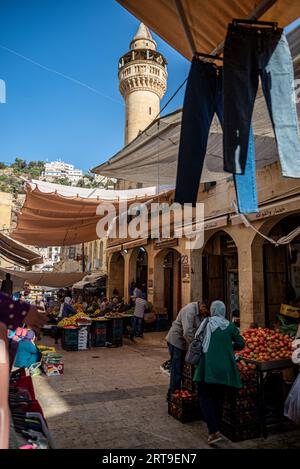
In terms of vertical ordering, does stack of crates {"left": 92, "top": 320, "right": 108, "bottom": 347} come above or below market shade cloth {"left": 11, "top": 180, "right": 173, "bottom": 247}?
below

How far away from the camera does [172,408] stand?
4605 millimetres

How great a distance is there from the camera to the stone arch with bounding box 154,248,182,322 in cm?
1372

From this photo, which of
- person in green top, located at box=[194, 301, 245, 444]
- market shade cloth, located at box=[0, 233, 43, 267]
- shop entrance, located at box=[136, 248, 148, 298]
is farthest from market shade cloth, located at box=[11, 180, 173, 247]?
person in green top, located at box=[194, 301, 245, 444]

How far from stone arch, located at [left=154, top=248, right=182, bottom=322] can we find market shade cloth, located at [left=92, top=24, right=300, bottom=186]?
19.4ft

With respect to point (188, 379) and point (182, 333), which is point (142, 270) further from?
point (188, 379)

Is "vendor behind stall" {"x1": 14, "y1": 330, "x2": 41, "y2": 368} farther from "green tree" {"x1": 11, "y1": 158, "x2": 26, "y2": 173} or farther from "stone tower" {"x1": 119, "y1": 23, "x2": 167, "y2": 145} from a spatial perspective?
"green tree" {"x1": 11, "y1": 158, "x2": 26, "y2": 173}

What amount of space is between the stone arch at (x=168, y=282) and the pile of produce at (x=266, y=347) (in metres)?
8.61

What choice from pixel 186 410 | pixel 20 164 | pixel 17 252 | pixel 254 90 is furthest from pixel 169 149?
pixel 20 164

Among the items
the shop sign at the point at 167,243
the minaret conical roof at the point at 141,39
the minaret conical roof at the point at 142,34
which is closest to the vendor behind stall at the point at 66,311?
the shop sign at the point at 167,243

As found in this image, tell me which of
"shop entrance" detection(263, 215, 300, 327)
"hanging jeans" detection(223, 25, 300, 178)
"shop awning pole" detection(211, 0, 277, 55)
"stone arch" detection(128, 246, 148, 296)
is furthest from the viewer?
"stone arch" detection(128, 246, 148, 296)

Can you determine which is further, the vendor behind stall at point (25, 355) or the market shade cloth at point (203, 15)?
the vendor behind stall at point (25, 355)

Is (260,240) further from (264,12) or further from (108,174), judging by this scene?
(264,12)

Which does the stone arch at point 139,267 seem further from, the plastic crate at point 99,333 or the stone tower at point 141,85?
the stone tower at point 141,85

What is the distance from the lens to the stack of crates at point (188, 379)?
15.3 feet
